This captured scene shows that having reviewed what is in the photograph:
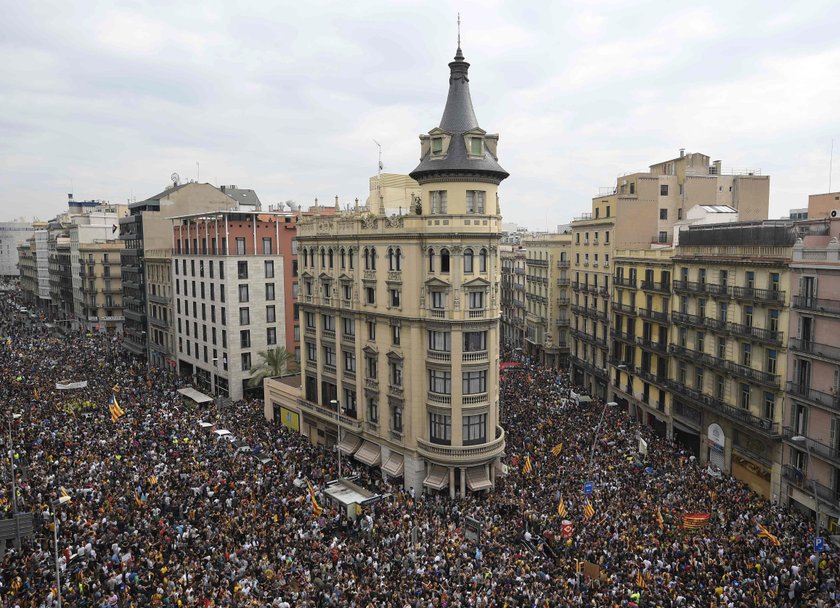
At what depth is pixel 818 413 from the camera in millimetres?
42156

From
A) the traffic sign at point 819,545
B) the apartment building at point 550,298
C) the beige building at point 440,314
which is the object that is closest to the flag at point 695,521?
the traffic sign at point 819,545

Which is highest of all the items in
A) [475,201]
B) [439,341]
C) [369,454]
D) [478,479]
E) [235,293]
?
[475,201]

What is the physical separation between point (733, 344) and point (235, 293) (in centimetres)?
5453

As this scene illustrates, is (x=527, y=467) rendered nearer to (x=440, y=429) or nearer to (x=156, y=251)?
(x=440, y=429)

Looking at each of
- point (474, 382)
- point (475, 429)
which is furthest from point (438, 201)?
point (475, 429)

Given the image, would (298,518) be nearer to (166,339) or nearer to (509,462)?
(509,462)

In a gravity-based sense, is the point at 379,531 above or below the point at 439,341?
below

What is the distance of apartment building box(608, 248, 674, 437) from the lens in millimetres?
60469

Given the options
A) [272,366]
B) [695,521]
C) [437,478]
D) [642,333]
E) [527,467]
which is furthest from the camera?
[272,366]

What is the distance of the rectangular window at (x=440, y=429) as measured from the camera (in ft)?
155

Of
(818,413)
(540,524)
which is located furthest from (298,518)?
(818,413)

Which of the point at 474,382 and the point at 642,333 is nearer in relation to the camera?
the point at 474,382

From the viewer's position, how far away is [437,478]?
47.6 metres

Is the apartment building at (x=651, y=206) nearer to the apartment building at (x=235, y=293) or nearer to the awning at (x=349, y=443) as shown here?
the awning at (x=349, y=443)
